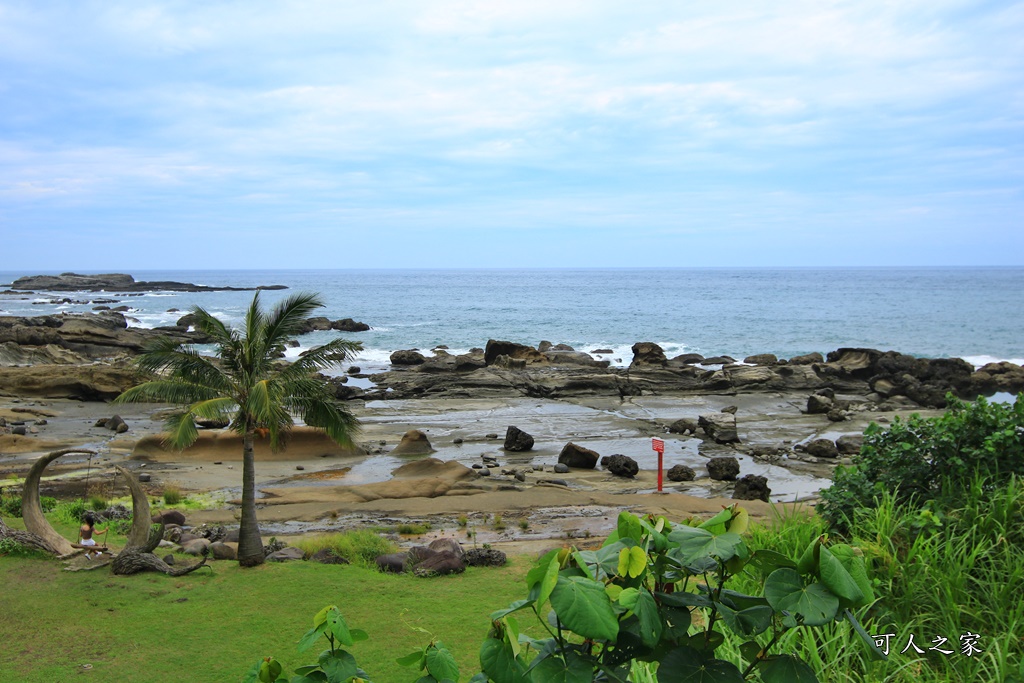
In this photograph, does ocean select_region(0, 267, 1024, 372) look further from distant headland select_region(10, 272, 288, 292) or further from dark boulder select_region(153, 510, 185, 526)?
dark boulder select_region(153, 510, 185, 526)

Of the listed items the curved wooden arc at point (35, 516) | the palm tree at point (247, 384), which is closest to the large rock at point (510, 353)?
the palm tree at point (247, 384)

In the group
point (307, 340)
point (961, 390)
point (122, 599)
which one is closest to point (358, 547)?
point (122, 599)

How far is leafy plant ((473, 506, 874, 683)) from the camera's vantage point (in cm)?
203

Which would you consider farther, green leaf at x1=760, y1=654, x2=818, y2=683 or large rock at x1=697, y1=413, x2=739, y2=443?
large rock at x1=697, y1=413, x2=739, y2=443

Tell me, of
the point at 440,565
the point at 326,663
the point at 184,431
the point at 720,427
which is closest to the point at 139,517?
the point at 184,431

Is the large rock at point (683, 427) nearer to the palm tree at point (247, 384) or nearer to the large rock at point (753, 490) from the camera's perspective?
the large rock at point (753, 490)

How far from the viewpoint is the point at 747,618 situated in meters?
2.24

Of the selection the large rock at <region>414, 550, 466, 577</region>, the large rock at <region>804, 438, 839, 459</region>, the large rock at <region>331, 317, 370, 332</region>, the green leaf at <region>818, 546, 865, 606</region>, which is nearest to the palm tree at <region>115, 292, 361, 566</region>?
the large rock at <region>414, 550, 466, 577</region>

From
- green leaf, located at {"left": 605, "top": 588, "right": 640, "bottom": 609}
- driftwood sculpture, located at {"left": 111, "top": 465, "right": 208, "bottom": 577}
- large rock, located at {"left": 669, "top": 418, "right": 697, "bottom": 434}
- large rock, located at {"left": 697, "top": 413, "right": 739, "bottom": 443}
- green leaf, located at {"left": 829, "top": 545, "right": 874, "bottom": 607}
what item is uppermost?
green leaf, located at {"left": 829, "top": 545, "right": 874, "bottom": 607}

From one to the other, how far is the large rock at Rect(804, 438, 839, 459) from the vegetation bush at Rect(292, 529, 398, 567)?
777 inches

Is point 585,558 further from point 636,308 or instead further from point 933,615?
point 636,308

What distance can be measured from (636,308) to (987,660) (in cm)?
11899

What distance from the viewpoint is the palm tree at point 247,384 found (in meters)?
15.1

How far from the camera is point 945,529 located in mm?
7906
